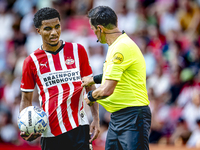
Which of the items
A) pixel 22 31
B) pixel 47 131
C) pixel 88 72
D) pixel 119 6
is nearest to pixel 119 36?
pixel 88 72

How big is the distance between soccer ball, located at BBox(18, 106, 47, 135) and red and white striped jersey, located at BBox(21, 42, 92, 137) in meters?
0.16

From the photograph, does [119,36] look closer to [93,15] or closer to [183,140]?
[93,15]

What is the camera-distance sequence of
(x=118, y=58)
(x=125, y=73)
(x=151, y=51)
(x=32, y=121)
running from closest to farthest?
1. (x=118, y=58)
2. (x=125, y=73)
3. (x=32, y=121)
4. (x=151, y=51)

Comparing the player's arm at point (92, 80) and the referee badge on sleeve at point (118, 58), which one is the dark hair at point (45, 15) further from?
the referee badge on sleeve at point (118, 58)

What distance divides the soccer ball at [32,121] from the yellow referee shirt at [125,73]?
76 cm

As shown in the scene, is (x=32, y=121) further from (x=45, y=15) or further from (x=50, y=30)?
(x=45, y=15)

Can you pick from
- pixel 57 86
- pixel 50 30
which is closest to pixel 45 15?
pixel 50 30

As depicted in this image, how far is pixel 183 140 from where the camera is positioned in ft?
24.4

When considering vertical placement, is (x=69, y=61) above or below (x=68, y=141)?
above

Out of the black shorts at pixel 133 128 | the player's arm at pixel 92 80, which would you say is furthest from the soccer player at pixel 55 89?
the black shorts at pixel 133 128

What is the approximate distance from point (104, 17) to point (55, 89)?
1113 mm

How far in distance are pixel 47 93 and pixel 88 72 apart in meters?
0.62

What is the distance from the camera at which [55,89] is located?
4348 mm

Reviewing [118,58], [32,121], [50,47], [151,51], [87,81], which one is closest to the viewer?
[118,58]
